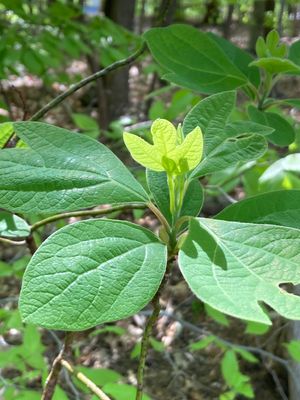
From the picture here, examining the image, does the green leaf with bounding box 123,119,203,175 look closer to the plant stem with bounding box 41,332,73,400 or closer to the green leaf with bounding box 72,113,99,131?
the plant stem with bounding box 41,332,73,400

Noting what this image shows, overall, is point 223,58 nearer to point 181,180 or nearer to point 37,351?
point 181,180

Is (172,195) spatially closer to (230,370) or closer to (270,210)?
(270,210)

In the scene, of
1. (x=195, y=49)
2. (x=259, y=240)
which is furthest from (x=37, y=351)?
(x=259, y=240)

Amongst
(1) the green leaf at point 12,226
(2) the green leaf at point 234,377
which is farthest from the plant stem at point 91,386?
(2) the green leaf at point 234,377

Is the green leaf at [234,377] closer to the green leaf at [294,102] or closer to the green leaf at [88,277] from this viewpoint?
the green leaf at [294,102]

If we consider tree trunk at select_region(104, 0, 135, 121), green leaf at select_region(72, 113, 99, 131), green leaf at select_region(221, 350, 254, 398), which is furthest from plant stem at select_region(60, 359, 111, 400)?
tree trunk at select_region(104, 0, 135, 121)

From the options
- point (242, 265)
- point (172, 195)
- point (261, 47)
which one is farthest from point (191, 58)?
point (242, 265)

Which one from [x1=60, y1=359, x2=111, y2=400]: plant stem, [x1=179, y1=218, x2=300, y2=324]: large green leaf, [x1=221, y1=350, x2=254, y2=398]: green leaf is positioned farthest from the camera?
[x1=221, y1=350, x2=254, y2=398]: green leaf
